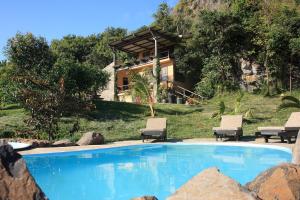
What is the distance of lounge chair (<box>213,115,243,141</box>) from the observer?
48.4ft

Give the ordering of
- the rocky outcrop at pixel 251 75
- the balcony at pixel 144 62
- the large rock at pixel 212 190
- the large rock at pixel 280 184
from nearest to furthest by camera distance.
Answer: the large rock at pixel 212 190 → the large rock at pixel 280 184 → the rocky outcrop at pixel 251 75 → the balcony at pixel 144 62

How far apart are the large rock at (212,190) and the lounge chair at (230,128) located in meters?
10.6

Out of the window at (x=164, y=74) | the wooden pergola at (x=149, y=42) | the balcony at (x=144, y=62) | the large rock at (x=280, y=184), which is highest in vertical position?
the wooden pergola at (x=149, y=42)

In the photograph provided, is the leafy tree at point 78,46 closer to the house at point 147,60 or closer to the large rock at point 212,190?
the house at point 147,60

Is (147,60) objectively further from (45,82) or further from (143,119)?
(45,82)

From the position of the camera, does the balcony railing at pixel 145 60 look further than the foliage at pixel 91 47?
No

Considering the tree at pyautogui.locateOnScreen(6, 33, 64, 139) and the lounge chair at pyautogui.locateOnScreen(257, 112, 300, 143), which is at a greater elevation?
the tree at pyautogui.locateOnScreen(6, 33, 64, 139)

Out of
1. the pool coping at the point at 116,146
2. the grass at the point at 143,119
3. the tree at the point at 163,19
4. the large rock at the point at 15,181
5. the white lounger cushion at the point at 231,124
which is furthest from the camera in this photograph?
the tree at the point at 163,19

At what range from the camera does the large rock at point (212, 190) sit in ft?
13.0

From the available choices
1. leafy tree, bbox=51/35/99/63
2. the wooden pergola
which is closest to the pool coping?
the wooden pergola

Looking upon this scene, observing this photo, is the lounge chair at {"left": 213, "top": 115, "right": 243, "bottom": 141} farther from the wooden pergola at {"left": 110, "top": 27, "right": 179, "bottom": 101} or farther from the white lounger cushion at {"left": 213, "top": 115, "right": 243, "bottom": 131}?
the wooden pergola at {"left": 110, "top": 27, "right": 179, "bottom": 101}

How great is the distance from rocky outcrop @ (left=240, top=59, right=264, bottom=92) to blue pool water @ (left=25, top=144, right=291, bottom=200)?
1532cm

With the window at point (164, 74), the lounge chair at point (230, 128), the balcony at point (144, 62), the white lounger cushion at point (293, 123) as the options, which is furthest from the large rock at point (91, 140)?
the balcony at point (144, 62)

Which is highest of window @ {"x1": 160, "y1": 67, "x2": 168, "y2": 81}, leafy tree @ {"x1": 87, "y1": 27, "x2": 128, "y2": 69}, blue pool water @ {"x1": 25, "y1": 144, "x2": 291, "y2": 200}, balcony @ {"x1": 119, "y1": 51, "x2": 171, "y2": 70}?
leafy tree @ {"x1": 87, "y1": 27, "x2": 128, "y2": 69}
